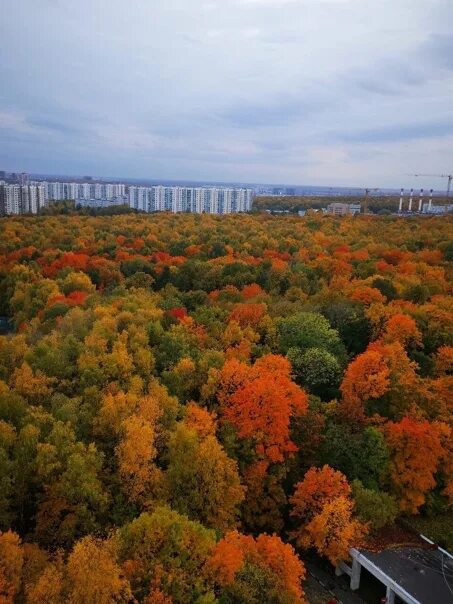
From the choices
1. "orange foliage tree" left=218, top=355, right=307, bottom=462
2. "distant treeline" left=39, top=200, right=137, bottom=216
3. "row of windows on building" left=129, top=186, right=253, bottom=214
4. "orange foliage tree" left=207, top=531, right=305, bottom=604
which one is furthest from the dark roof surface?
"row of windows on building" left=129, top=186, right=253, bottom=214

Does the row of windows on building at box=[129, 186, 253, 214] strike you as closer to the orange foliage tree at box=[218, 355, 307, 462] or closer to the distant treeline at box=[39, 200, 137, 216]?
the distant treeline at box=[39, 200, 137, 216]

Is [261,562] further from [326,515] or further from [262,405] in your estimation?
[262,405]

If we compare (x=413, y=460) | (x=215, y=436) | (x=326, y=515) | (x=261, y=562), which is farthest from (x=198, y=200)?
(x=261, y=562)

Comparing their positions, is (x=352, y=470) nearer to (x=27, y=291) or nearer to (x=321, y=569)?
(x=321, y=569)

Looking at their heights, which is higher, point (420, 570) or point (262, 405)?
point (262, 405)

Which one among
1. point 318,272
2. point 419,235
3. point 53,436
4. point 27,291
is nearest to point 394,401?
point 53,436

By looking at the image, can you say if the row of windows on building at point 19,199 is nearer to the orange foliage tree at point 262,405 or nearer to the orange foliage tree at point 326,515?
the orange foliage tree at point 262,405

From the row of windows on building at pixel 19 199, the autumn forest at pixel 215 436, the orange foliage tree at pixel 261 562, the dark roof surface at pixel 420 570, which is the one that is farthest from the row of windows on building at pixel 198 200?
the orange foliage tree at pixel 261 562
